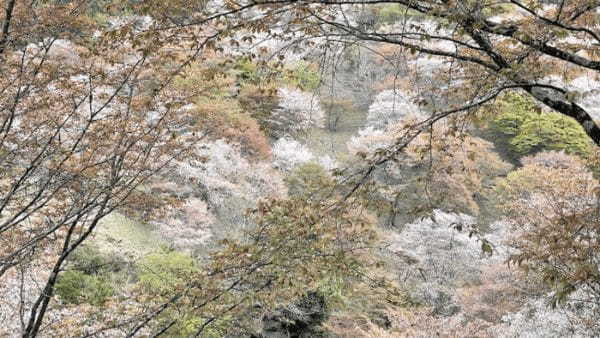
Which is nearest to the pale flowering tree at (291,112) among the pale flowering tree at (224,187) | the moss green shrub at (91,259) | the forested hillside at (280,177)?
the forested hillside at (280,177)

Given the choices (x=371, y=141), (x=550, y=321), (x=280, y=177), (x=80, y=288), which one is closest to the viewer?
(x=550, y=321)

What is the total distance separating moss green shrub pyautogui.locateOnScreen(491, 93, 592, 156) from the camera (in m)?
21.1

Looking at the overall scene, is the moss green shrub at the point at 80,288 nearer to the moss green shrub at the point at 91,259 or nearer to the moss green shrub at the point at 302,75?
the moss green shrub at the point at 91,259

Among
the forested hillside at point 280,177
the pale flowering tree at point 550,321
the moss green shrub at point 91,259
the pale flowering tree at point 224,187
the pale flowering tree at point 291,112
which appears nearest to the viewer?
the forested hillside at point 280,177

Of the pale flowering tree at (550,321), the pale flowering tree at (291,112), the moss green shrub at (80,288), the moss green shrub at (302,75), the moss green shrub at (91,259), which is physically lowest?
the pale flowering tree at (550,321)

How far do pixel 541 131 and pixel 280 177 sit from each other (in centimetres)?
1259

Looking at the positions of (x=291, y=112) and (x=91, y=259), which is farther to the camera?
(x=291, y=112)

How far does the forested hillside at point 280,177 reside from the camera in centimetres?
355

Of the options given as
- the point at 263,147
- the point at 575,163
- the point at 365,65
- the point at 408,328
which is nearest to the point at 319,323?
the point at 408,328

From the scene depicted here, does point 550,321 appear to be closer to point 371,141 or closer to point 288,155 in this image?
point 371,141

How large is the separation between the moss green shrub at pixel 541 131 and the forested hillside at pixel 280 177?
139 millimetres

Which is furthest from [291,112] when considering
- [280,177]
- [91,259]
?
[91,259]

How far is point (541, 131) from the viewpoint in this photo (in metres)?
22.5

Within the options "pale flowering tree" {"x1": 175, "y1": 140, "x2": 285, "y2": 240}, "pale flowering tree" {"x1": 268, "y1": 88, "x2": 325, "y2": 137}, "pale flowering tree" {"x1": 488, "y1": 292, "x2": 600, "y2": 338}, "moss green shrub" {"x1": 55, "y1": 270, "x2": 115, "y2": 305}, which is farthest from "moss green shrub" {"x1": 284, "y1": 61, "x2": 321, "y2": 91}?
"pale flowering tree" {"x1": 268, "y1": 88, "x2": 325, "y2": 137}
